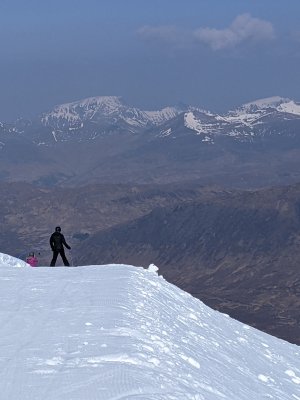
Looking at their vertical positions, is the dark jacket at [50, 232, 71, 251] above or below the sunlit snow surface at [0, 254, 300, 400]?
above

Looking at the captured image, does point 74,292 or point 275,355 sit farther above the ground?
point 74,292

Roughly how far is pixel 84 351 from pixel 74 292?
10411 millimetres

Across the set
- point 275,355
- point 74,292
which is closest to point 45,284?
point 74,292

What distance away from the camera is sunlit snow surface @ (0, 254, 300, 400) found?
18781 mm

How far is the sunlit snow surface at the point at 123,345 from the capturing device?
18781mm

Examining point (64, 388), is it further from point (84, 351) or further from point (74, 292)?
point (74, 292)

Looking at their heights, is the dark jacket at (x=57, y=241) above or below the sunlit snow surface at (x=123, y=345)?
above

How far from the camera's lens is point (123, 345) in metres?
22.1

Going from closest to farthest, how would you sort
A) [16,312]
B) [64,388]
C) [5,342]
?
[64,388] → [5,342] → [16,312]

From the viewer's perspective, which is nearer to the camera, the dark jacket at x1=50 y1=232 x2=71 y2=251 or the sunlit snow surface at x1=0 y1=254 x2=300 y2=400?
the sunlit snow surface at x1=0 y1=254 x2=300 y2=400

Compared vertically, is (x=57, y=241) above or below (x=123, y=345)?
above

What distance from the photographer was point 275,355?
34125 millimetres

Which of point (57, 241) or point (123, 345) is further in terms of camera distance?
point (57, 241)

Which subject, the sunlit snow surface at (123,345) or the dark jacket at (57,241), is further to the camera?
the dark jacket at (57,241)
